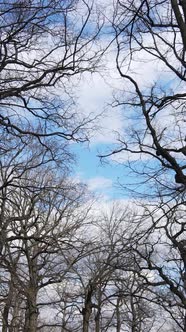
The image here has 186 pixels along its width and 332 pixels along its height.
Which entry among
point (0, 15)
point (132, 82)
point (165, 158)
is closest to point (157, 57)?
point (132, 82)

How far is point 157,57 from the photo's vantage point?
10.4m

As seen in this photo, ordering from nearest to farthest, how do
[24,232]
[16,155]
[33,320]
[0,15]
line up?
1. [0,15]
2. [16,155]
3. [24,232]
4. [33,320]

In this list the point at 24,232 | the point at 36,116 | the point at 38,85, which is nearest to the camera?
the point at 38,85

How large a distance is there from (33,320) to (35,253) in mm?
3069

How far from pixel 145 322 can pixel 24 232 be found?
19425 mm

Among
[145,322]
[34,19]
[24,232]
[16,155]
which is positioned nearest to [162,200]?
[34,19]

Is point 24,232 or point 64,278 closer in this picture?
point 24,232

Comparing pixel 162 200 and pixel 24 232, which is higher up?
pixel 24 232

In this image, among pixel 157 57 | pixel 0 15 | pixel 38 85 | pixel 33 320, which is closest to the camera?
pixel 0 15

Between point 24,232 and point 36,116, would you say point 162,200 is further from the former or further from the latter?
point 24,232

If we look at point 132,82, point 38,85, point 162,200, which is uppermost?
point 132,82

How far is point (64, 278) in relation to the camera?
23.2 metres

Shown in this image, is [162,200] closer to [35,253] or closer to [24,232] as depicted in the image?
[24,232]

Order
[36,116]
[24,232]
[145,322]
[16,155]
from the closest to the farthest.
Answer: [36,116]
[16,155]
[24,232]
[145,322]
